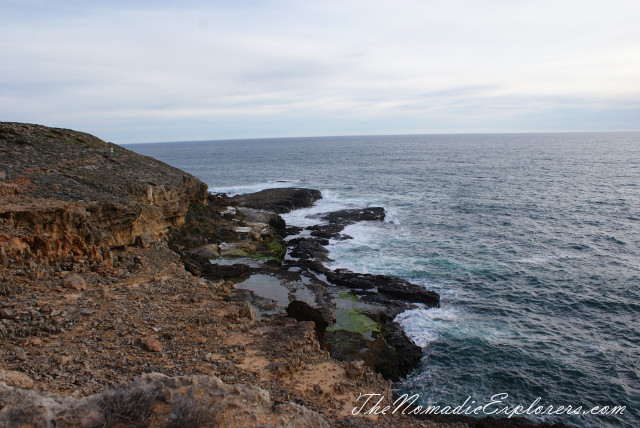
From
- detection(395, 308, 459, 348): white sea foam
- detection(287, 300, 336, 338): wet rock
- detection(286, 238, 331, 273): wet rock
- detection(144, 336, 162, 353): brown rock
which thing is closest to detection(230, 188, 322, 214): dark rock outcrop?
detection(286, 238, 331, 273): wet rock

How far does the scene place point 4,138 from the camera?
89.2ft

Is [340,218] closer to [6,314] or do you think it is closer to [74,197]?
[74,197]

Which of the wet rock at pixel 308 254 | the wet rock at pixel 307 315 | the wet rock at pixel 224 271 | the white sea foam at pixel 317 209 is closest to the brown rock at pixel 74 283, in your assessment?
the wet rock at pixel 307 315

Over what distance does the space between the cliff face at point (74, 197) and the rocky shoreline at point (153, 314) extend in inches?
3.6

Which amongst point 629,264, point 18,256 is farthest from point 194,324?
point 629,264

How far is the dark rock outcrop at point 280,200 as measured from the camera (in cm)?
5378

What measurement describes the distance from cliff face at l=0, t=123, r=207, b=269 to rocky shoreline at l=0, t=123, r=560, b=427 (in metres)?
0.09

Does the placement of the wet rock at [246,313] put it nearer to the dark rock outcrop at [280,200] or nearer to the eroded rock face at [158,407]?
the eroded rock face at [158,407]

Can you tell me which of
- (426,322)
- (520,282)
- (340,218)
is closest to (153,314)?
(426,322)

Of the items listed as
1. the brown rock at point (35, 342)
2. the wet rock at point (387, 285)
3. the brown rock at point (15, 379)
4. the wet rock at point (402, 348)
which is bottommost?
the wet rock at point (402, 348)

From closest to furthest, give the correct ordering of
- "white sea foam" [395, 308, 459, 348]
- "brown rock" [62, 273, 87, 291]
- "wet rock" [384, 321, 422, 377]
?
"brown rock" [62, 273, 87, 291], "wet rock" [384, 321, 422, 377], "white sea foam" [395, 308, 459, 348]

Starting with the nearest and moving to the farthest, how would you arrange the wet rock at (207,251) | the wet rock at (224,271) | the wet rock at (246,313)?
the wet rock at (246,313)
the wet rock at (224,271)
the wet rock at (207,251)

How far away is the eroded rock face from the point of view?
309 inches

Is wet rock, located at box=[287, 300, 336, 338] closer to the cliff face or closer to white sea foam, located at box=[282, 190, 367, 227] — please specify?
the cliff face
